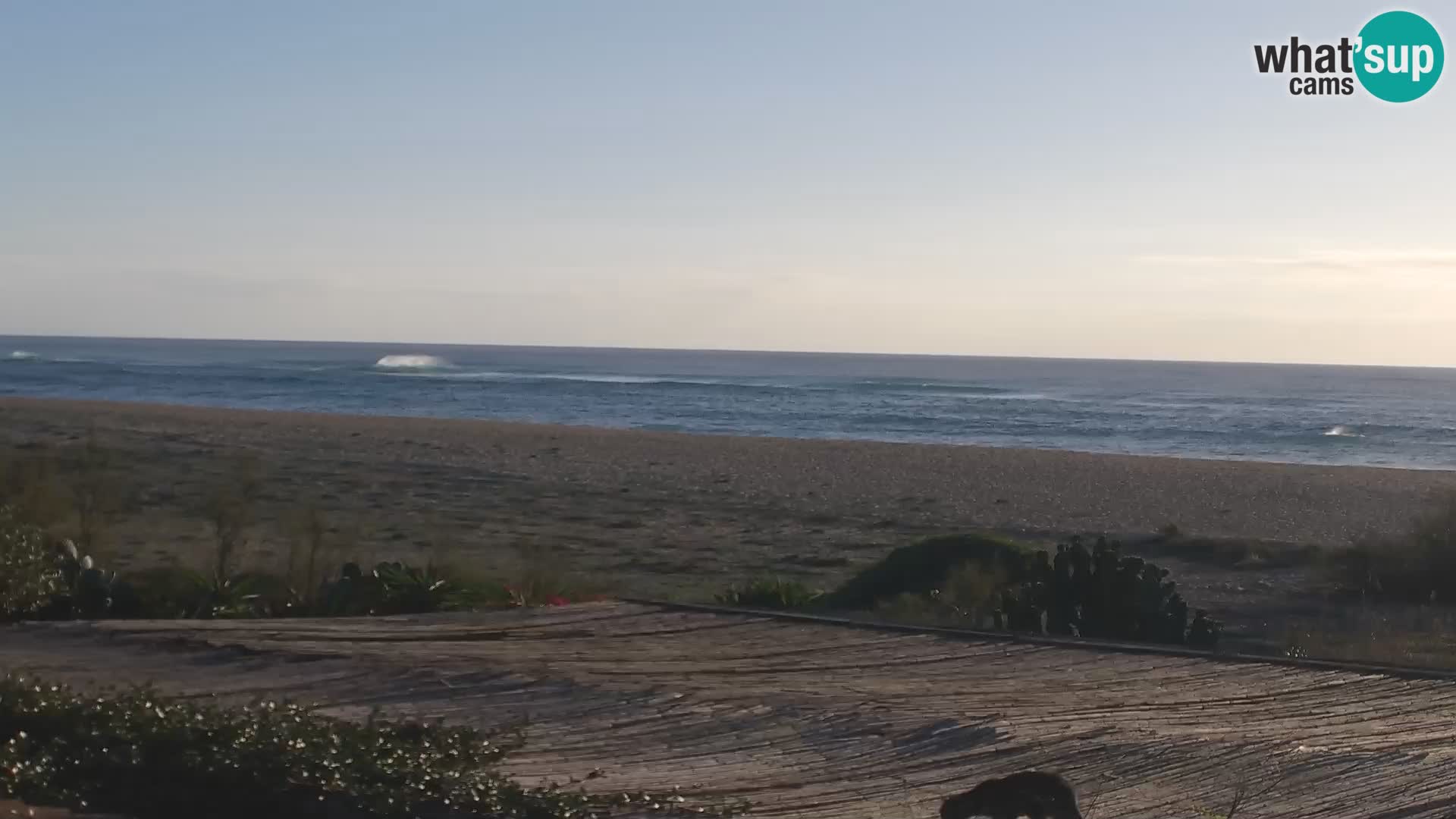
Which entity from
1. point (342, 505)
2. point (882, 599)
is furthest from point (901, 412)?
point (882, 599)

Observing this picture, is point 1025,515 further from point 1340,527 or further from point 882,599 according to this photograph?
point 882,599

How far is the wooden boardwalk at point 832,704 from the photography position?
4.78 meters

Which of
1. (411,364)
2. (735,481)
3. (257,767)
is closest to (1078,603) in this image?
(257,767)

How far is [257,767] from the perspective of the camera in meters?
4.47

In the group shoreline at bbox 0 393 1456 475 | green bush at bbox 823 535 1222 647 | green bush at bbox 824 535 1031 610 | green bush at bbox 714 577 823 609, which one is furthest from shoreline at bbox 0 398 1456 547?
green bush at bbox 714 577 823 609

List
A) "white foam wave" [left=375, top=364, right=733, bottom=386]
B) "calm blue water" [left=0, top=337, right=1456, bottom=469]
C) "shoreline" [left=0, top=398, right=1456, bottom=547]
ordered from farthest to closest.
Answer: "white foam wave" [left=375, top=364, right=733, bottom=386] → "calm blue water" [left=0, top=337, right=1456, bottom=469] → "shoreline" [left=0, top=398, right=1456, bottom=547]

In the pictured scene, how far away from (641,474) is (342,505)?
24.0ft

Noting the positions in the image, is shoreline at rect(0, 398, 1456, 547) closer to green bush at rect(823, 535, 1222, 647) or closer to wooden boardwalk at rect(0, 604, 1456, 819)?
green bush at rect(823, 535, 1222, 647)

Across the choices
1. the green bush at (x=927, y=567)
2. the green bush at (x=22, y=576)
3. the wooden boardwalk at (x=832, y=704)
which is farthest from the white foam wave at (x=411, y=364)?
→ the wooden boardwalk at (x=832, y=704)

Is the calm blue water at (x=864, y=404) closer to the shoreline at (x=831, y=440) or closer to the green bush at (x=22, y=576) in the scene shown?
the shoreline at (x=831, y=440)

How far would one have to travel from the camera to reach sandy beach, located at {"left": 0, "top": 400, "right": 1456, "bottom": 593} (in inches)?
632

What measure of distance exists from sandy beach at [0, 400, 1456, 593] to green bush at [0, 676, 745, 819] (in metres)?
6.87

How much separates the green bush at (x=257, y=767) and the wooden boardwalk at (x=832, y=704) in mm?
304

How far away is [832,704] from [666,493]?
17101 mm
